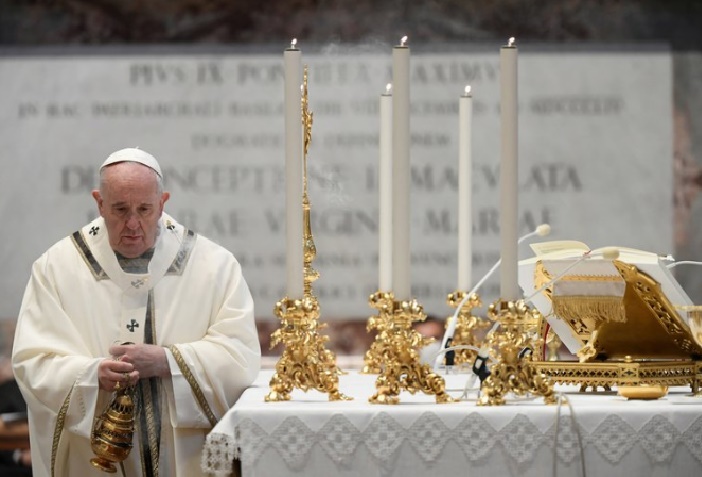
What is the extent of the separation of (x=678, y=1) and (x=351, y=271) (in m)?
A: 2.45

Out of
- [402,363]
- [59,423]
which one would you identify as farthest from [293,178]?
[59,423]

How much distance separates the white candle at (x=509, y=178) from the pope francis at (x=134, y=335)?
3.39ft

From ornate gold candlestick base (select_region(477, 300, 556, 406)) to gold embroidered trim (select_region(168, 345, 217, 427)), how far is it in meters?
0.97

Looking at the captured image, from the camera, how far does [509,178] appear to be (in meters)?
3.21

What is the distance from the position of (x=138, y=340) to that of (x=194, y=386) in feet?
1.01

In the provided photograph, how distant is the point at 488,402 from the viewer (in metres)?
3.19

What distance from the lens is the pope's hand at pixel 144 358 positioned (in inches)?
A: 144

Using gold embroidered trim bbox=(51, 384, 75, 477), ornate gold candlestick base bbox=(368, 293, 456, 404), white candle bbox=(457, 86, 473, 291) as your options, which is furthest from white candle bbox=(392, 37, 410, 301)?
gold embroidered trim bbox=(51, 384, 75, 477)

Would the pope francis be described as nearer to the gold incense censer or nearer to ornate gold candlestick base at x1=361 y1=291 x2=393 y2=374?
the gold incense censer

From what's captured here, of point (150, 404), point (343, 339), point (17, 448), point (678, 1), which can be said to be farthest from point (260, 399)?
point (678, 1)

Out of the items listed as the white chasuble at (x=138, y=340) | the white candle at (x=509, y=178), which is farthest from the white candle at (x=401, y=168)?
the white chasuble at (x=138, y=340)

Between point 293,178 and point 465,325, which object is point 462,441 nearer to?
point 293,178

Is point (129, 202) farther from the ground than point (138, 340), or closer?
farther from the ground

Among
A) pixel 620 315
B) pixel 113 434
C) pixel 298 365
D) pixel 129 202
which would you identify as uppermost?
pixel 129 202
